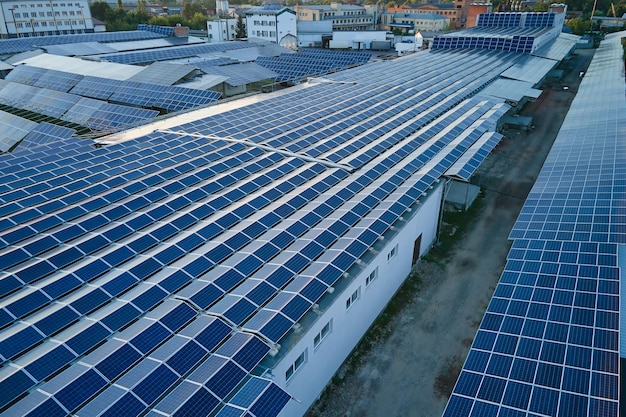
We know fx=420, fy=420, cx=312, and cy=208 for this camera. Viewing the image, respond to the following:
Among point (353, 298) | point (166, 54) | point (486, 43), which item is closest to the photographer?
point (353, 298)

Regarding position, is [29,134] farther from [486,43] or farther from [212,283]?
[486,43]

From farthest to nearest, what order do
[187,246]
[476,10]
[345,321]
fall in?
[476,10] < [345,321] < [187,246]

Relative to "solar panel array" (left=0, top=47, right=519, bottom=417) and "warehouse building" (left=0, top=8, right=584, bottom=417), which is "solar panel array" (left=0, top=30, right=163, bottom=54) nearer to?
"warehouse building" (left=0, top=8, right=584, bottom=417)

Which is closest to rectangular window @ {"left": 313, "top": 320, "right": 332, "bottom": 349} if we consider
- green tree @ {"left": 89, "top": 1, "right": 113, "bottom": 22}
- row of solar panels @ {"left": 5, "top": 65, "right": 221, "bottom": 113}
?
row of solar panels @ {"left": 5, "top": 65, "right": 221, "bottom": 113}

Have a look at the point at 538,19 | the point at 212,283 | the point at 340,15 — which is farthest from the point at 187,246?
the point at 340,15

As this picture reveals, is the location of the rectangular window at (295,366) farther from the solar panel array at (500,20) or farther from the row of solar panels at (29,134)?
the solar panel array at (500,20)

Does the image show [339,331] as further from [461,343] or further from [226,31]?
[226,31]
